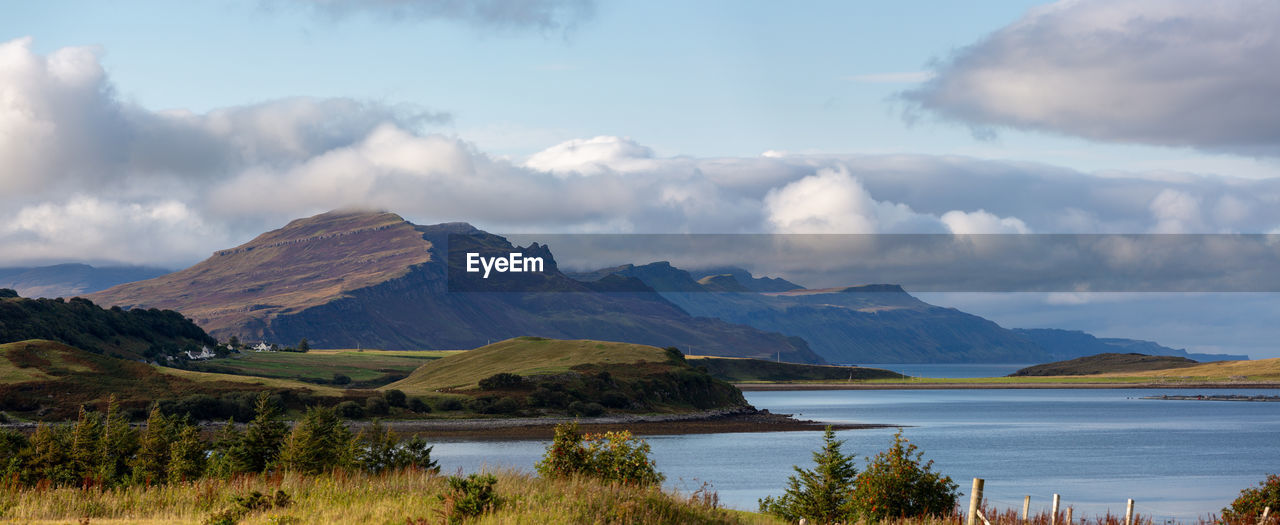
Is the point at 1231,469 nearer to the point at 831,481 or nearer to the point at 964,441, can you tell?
the point at 964,441

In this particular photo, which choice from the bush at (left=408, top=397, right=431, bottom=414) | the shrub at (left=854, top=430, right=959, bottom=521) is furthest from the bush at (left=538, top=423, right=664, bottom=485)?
the bush at (left=408, top=397, right=431, bottom=414)

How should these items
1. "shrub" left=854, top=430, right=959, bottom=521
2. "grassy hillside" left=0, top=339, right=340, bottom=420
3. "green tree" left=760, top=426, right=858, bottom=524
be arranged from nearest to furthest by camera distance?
1. "shrub" left=854, top=430, right=959, bottom=521
2. "green tree" left=760, top=426, right=858, bottom=524
3. "grassy hillside" left=0, top=339, right=340, bottom=420

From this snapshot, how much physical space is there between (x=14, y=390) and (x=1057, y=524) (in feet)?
468

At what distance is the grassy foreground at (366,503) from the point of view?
88.4 feet

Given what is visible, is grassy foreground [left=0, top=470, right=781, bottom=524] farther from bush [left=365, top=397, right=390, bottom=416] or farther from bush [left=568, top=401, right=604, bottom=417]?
bush [left=568, top=401, right=604, bottom=417]

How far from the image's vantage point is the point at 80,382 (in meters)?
149

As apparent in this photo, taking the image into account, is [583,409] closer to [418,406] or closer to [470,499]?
[418,406]

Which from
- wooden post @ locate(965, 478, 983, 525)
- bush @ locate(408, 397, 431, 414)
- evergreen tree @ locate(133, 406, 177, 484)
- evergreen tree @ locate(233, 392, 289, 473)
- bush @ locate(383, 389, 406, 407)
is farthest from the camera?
bush @ locate(408, 397, 431, 414)

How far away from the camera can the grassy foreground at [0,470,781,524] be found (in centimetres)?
2695

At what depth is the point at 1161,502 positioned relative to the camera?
79438 millimetres

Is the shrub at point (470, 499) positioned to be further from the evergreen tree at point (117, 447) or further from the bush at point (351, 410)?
the bush at point (351, 410)

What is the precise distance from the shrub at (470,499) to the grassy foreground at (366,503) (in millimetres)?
252

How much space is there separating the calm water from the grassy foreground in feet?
113

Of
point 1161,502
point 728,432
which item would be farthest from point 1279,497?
point 728,432
